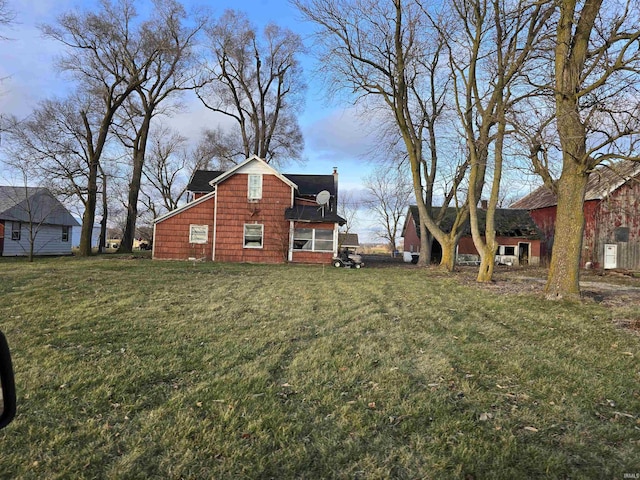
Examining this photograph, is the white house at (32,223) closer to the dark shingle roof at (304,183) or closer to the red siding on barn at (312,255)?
the dark shingle roof at (304,183)

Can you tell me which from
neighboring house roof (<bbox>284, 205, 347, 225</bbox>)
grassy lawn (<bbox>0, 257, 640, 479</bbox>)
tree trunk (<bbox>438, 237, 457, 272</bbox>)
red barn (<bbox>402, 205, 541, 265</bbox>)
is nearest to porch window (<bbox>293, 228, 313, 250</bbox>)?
neighboring house roof (<bbox>284, 205, 347, 225</bbox>)

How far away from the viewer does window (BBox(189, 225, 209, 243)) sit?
23203mm

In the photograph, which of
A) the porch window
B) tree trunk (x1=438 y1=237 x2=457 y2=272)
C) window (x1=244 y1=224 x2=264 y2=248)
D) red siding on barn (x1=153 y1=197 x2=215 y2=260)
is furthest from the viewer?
window (x1=244 y1=224 x2=264 y2=248)

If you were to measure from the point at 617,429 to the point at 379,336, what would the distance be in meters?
3.27

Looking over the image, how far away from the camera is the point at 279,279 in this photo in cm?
1381

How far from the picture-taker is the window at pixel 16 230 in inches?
1036

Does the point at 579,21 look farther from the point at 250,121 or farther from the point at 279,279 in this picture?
the point at 250,121

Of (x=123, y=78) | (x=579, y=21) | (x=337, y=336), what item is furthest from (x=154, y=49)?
(x=337, y=336)

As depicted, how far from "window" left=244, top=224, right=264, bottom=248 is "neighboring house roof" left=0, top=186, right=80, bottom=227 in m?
11.8

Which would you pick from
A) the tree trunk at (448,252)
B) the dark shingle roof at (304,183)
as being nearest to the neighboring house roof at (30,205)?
the dark shingle roof at (304,183)

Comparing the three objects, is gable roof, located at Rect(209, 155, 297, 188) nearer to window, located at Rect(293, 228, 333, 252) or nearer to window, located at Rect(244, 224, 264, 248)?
window, located at Rect(293, 228, 333, 252)

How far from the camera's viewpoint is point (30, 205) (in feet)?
89.6

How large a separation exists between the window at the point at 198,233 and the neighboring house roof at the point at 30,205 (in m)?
8.69

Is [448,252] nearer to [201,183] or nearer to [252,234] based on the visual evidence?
[252,234]
